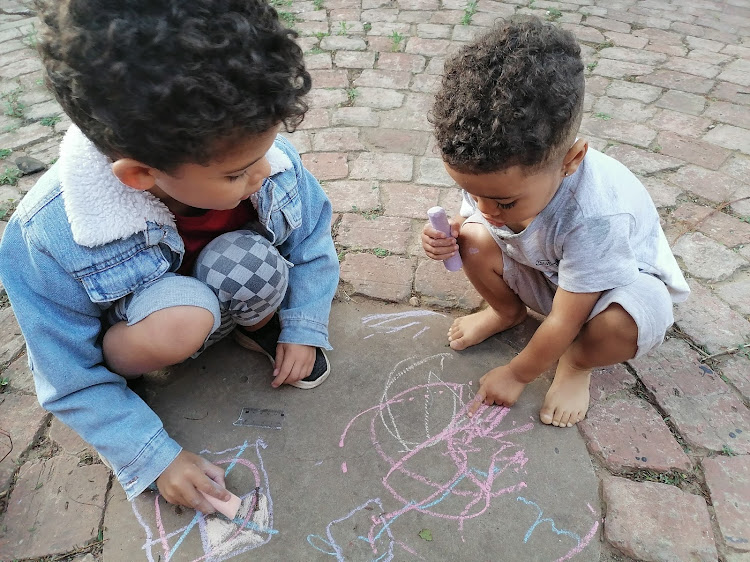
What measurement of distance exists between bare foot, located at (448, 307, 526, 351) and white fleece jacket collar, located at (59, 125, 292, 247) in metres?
1.05

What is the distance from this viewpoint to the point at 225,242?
5.47ft

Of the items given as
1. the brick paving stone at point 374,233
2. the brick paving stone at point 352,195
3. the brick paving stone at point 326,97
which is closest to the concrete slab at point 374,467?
the brick paving stone at point 374,233

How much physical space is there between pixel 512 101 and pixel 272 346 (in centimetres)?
109

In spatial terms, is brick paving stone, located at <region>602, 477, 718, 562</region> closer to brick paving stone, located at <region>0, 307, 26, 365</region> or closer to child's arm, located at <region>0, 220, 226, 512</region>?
child's arm, located at <region>0, 220, 226, 512</region>

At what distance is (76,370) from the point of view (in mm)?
1461

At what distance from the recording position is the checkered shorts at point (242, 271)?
163 cm

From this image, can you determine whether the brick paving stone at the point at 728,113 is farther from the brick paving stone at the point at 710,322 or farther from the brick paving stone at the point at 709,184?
the brick paving stone at the point at 710,322

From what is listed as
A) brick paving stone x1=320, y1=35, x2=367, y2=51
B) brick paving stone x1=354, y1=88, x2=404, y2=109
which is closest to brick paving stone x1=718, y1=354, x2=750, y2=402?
brick paving stone x1=354, y1=88, x2=404, y2=109

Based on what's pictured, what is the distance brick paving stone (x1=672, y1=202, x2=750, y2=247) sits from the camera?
2.28m

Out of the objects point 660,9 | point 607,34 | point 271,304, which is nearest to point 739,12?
point 660,9

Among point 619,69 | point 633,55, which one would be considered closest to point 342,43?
point 619,69

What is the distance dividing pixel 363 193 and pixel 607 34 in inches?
90.5

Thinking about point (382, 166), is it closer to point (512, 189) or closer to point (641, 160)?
point (641, 160)

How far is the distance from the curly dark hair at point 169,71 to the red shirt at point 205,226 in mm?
443
